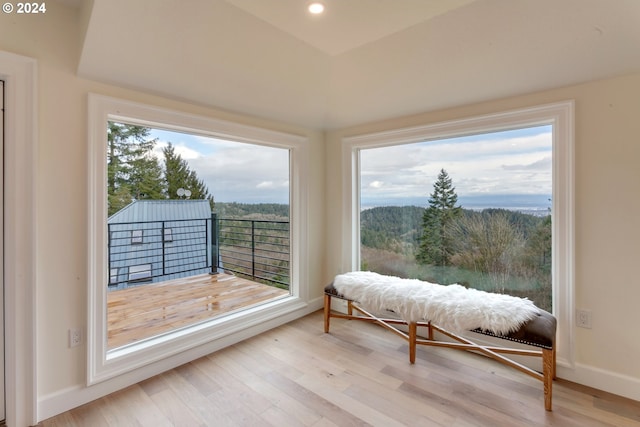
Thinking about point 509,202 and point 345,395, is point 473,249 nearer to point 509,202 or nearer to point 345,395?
point 509,202

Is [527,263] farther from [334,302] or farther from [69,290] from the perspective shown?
[69,290]

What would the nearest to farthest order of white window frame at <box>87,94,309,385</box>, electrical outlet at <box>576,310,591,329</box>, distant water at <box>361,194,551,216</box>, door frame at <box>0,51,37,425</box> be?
door frame at <box>0,51,37,425</box>, white window frame at <box>87,94,309,385</box>, electrical outlet at <box>576,310,591,329</box>, distant water at <box>361,194,551,216</box>

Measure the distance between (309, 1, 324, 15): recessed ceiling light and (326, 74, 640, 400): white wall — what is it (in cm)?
168

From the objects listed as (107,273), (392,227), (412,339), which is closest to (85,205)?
(107,273)

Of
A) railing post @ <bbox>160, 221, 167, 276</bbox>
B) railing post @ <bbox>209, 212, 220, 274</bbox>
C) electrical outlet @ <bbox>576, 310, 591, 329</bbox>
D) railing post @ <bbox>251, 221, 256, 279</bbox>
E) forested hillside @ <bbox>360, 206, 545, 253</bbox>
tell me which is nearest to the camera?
electrical outlet @ <bbox>576, 310, 591, 329</bbox>

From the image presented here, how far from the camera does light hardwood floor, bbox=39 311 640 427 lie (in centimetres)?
169

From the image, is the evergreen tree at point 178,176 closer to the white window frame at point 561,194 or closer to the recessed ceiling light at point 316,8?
the recessed ceiling light at point 316,8

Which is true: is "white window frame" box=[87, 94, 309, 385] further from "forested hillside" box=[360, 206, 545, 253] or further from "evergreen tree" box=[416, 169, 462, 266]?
"evergreen tree" box=[416, 169, 462, 266]

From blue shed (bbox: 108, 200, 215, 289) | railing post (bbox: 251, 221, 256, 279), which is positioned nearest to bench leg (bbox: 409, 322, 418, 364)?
railing post (bbox: 251, 221, 256, 279)

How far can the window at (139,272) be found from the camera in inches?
92.2

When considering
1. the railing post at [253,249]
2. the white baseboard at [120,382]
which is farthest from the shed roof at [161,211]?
the white baseboard at [120,382]

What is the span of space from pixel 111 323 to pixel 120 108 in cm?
173

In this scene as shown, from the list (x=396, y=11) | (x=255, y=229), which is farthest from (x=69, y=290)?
(x=396, y=11)

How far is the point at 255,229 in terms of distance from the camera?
314cm
